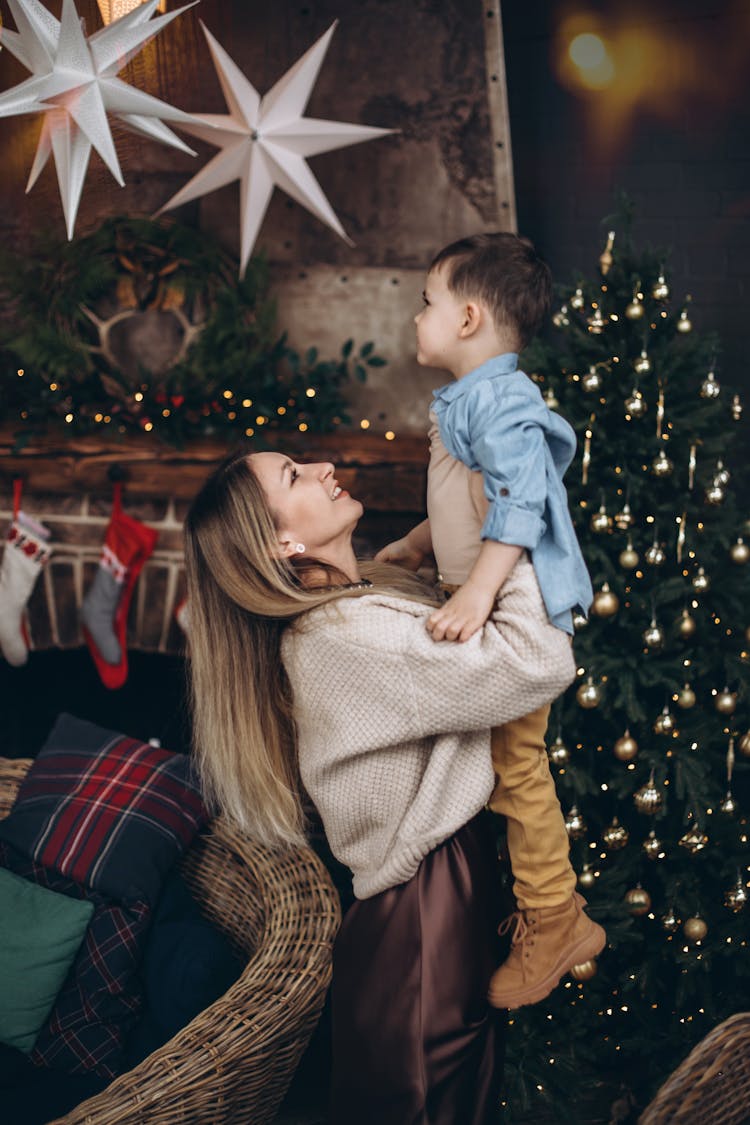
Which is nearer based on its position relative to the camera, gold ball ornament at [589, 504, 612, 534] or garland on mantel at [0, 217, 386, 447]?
gold ball ornament at [589, 504, 612, 534]

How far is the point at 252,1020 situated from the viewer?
6.59ft

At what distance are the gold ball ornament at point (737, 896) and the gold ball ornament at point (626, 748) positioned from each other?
428mm

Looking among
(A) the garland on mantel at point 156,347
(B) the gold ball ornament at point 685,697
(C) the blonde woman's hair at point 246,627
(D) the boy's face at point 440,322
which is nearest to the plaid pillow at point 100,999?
(C) the blonde woman's hair at point 246,627

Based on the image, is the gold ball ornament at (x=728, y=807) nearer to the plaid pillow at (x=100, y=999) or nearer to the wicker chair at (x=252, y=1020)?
the wicker chair at (x=252, y=1020)

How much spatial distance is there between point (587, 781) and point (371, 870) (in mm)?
815

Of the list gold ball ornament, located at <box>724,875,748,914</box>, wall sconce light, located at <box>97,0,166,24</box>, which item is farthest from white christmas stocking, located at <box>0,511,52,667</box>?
gold ball ornament, located at <box>724,875,748,914</box>

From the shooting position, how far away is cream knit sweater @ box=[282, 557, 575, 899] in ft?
5.45

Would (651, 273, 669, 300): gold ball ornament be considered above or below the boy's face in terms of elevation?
above

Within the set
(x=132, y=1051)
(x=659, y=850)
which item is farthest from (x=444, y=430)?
(x=132, y=1051)

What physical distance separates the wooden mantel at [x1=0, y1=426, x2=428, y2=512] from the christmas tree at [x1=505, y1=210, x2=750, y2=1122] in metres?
0.81

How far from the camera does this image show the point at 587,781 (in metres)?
2.46

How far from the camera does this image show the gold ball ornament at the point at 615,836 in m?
2.47

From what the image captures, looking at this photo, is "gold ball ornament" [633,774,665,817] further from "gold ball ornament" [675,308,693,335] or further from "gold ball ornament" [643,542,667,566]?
"gold ball ornament" [675,308,693,335]

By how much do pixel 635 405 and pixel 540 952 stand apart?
1246mm
